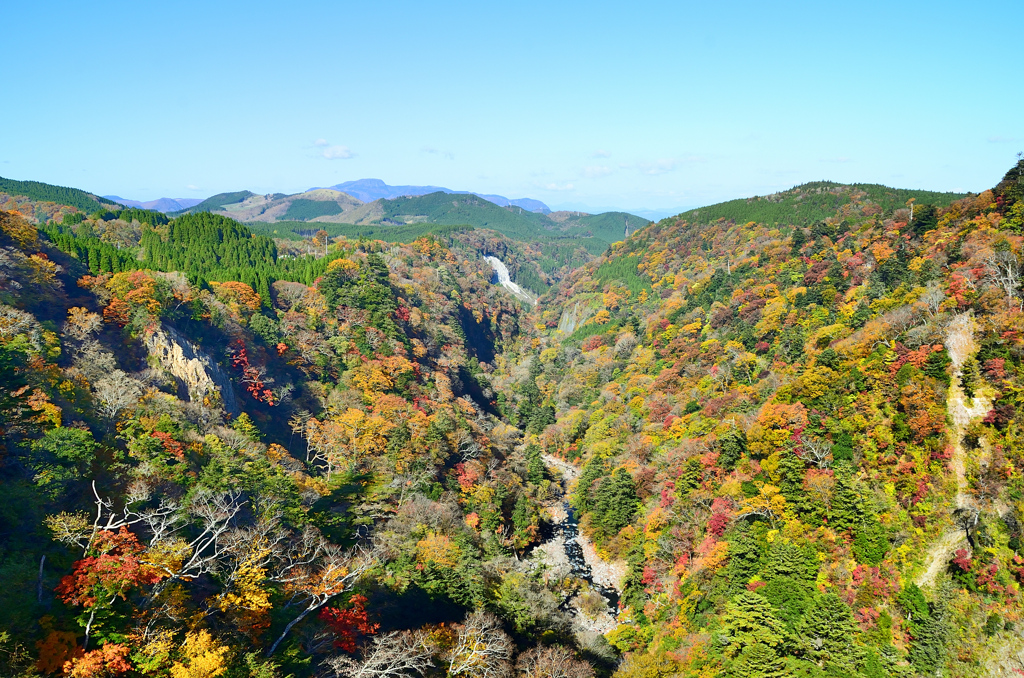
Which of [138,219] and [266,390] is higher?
[138,219]

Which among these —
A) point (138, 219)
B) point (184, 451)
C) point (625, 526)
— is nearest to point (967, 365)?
point (625, 526)

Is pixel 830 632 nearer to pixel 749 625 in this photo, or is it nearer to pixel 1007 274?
pixel 749 625

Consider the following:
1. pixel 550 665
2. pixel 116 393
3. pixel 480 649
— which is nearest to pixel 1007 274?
pixel 550 665

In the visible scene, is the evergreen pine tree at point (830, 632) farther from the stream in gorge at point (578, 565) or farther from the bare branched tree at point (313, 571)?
the bare branched tree at point (313, 571)

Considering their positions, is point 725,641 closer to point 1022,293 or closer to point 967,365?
Result: point 967,365

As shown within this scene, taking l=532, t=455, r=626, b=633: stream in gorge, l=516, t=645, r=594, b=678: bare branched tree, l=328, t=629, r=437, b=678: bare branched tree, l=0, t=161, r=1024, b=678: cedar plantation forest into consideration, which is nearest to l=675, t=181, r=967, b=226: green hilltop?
l=0, t=161, r=1024, b=678: cedar plantation forest

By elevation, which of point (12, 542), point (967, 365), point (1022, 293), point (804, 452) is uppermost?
point (1022, 293)

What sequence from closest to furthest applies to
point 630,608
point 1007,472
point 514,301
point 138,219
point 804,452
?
point 1007,472 → point 804,452 → point 630,608 → point 138,219 → point 514,301
